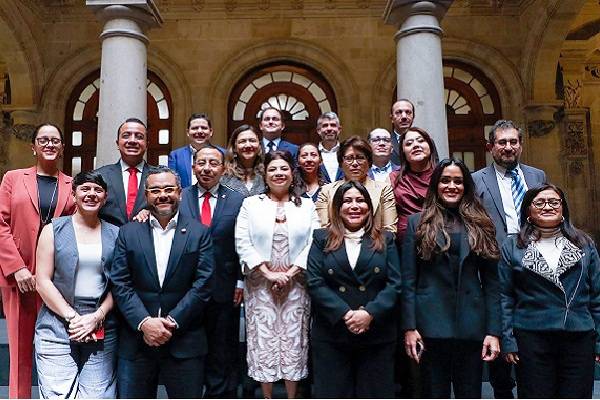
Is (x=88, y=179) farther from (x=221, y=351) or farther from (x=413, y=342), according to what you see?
(x=413, y=342)

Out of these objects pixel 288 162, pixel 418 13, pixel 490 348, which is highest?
pixel 418 13

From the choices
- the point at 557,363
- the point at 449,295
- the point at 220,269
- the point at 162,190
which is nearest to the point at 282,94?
the point at 220,269

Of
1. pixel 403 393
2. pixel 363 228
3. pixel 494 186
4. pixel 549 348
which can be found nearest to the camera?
pixel 549 348

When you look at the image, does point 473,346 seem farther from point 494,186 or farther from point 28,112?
point 28,112

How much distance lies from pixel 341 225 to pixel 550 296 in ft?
4.19

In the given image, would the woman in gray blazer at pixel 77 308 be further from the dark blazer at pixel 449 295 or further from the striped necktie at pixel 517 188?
the striped necktie at pixel 517 188

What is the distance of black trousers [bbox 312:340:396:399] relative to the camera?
3.36 meters

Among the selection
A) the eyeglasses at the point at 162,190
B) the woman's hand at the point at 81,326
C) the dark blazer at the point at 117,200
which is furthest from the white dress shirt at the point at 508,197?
the woman's hand at the point at 81,326

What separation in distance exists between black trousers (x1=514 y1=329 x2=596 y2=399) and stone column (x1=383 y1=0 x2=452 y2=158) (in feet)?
11.1

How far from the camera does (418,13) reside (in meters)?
6.64

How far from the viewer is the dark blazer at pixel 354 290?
335cm

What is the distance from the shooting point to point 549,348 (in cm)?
333

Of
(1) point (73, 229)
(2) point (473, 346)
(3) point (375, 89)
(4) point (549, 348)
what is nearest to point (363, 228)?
(2) point (473, 346)

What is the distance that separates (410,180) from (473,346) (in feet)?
3.97
